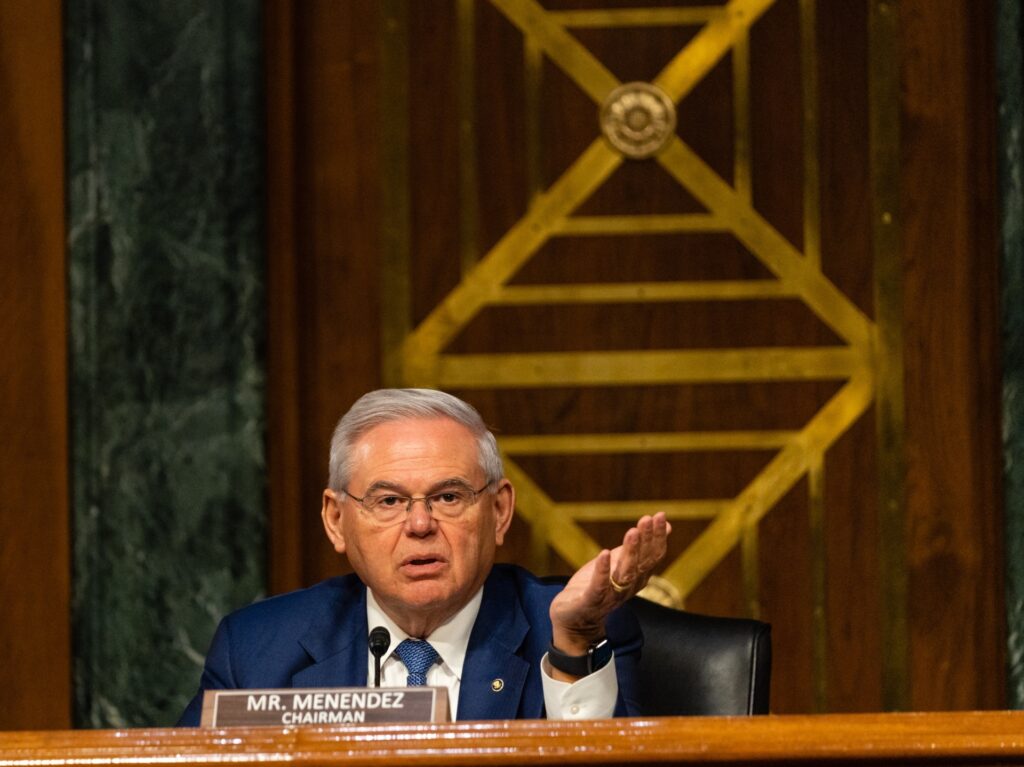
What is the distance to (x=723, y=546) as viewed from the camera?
3.66m

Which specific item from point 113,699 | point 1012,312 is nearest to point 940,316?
point 1012,312

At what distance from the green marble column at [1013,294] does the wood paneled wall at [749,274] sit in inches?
2.9

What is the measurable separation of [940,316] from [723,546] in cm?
75

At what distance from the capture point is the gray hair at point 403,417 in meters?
2.33

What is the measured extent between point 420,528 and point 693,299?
5.18ft

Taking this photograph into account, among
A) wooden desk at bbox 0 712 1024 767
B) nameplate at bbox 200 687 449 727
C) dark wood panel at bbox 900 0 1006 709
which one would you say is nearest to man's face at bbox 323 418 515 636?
nameplate at bbox 200 687 449 727

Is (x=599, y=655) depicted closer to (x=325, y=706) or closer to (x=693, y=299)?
(x=325, y=706)

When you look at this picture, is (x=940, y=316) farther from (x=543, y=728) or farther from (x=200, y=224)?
(x=543, y=728)

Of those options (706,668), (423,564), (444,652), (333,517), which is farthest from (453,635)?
(706,668)

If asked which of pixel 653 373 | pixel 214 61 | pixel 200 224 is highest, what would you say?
pixel 214 61

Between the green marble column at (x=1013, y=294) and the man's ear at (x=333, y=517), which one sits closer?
the man's ear at (x=333, y=517)


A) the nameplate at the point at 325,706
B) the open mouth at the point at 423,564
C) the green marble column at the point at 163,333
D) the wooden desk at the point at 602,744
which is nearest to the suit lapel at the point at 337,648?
the open mouth at the point at 423,564

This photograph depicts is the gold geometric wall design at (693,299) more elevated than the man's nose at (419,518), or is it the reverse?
the gold geometric wall design at (693,299)

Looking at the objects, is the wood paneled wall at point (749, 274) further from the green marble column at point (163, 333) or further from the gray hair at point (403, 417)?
the gray hair at point (403, 417)
